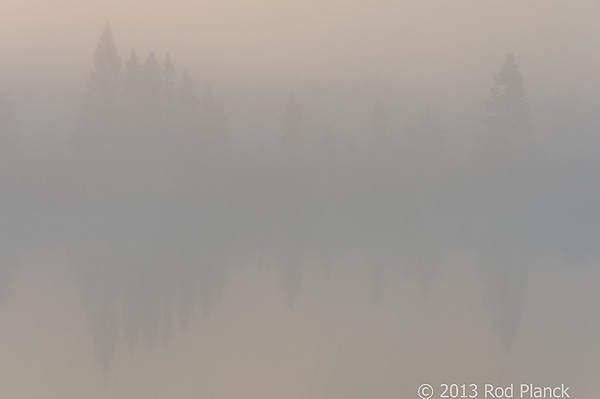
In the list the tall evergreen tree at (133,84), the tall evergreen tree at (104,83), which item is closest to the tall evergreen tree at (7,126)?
the tall evergreen tree at (104,83)

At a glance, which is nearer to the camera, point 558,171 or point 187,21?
point 187,21

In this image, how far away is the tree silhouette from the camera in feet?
24.9

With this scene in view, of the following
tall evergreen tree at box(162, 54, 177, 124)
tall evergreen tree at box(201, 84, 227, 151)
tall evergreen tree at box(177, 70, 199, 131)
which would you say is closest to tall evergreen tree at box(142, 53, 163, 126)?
tall evergreen tree at box(162, 54, 177, 124)

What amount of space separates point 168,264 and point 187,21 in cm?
368

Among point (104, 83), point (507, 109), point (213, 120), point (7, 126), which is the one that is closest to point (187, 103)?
point (213, 120)

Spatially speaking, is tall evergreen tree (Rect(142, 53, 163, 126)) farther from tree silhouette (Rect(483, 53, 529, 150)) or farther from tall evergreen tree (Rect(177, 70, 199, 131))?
tree silhouette (Rect(483, 53, 529, 150))

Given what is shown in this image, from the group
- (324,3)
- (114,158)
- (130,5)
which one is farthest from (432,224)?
(130,5)

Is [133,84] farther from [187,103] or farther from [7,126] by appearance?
[7,126]

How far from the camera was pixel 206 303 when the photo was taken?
372cm

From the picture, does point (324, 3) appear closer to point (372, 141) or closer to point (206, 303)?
point (372, 141)

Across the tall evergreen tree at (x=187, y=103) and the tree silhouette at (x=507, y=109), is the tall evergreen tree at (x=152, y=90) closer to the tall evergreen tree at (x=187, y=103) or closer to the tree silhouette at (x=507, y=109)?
the tall evergreen tree at (x=187, y=103)

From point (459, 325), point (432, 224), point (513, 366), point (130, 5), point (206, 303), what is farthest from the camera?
point (130, 5)

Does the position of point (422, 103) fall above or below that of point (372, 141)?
A: above

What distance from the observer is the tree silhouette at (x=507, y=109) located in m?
7.60
